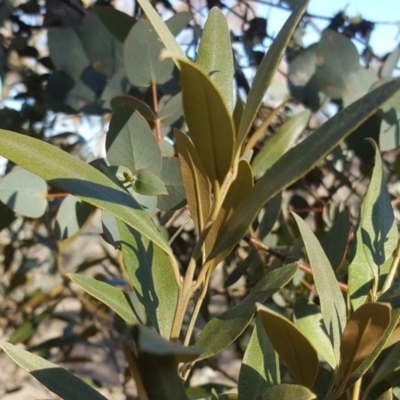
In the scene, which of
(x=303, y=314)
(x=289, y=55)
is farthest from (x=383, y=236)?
(x=289, y=55)

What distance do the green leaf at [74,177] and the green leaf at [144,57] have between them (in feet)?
0.92

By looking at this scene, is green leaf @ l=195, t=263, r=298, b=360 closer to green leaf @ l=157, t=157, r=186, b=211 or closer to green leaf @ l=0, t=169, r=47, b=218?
green leaf @ l=157, t=157, r=186, b=211

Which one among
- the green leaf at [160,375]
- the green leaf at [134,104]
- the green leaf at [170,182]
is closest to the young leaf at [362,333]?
the green leaf at [160,375]

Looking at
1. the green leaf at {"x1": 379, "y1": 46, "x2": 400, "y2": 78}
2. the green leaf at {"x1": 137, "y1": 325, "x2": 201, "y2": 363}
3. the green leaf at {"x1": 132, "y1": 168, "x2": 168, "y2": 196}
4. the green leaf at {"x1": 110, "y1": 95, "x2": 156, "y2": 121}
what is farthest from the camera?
the green leaf at {"x1": 379, "y1": 46, "x2": 400, "y2": 78}

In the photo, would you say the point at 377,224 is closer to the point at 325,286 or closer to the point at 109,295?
the point at 325,286

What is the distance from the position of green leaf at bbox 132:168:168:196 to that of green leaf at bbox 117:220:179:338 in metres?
0.04

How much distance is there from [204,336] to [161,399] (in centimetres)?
10

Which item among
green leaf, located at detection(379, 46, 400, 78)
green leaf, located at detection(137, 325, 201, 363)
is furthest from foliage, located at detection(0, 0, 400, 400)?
green leaf, located at detection(379, 46, 400, 78)

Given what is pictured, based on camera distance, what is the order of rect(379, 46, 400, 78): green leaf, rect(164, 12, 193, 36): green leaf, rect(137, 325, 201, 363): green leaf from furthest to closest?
rect(379, 46, 400, 78): green leaf → rect(164, 12, 193, 36): green leaf → rect(137, 325, 201, 363): green leaf

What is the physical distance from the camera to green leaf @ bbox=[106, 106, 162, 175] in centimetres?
50

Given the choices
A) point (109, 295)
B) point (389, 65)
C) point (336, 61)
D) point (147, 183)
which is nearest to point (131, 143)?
point (147, 183)

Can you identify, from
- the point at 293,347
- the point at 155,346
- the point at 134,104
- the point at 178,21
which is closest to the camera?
the point at 155,346

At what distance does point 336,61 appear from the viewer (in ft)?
2.57

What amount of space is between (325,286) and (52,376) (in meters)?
0.19
